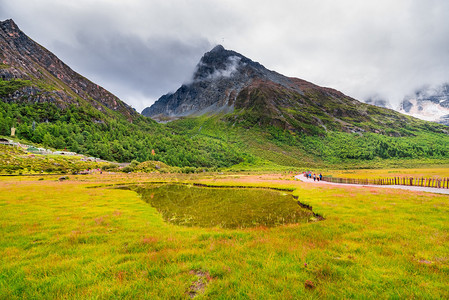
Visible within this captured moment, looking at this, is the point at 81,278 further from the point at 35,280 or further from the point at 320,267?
the point at 320,267

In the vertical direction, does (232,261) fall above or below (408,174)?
below

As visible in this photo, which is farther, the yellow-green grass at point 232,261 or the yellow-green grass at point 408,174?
the yellow-green grass at point 408,174

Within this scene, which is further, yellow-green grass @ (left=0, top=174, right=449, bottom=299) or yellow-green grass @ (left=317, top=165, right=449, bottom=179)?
yellow-green grass @ (left=317, top=165, right=449, bottom=179)

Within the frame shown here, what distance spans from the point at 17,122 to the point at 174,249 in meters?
258

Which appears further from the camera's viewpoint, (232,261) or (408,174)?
(408,174)

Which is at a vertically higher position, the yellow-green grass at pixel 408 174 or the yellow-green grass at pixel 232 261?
the yellow-green grass at pixel 408 174

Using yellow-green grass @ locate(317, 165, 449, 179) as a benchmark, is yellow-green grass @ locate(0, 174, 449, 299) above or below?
below

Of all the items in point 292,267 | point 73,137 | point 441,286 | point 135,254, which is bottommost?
point 135,254

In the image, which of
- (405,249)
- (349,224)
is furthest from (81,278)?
(349,224)

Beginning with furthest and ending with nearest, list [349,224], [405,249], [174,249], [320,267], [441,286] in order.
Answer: [349,224] < [174,249] < [405,249] < [320,267] < [441,286]

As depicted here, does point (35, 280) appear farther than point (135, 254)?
No

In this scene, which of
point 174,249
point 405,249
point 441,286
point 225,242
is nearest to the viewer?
point 441,286

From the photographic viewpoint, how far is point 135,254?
9273 millimetres

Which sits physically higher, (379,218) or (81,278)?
(379,218)
